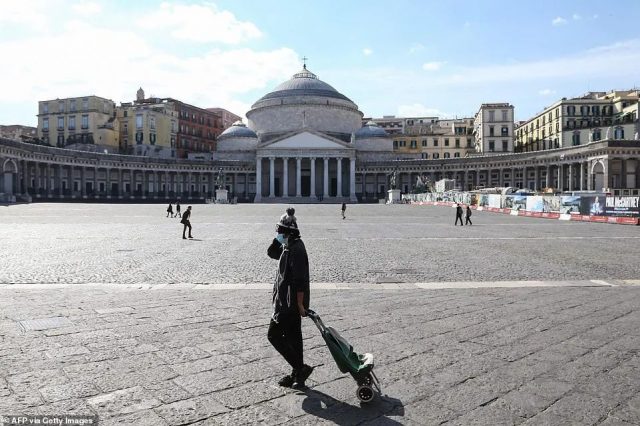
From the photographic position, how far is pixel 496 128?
95.5m

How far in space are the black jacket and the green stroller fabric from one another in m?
0.43

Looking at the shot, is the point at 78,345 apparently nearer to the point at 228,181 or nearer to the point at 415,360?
the point at 415,360

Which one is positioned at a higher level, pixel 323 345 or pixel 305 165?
pixel 305 165

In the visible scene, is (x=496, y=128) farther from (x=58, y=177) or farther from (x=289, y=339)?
(x=289, y=339)

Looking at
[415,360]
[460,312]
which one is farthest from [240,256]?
[415,360]

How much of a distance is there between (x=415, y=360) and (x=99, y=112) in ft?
303

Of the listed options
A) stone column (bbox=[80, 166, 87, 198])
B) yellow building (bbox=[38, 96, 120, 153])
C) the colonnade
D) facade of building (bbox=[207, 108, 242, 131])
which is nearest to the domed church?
the colonnade

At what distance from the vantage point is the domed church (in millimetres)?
87750

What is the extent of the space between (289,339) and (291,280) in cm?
62

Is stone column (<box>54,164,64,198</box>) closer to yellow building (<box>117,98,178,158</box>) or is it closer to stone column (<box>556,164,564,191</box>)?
yellow building (<box>117,98,178,158</box>)

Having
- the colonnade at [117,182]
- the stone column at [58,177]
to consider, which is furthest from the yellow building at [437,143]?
the stone column at [58,177]

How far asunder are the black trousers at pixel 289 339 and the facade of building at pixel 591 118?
84033mm

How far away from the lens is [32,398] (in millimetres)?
4707

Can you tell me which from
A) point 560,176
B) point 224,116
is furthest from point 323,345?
point 224,116
